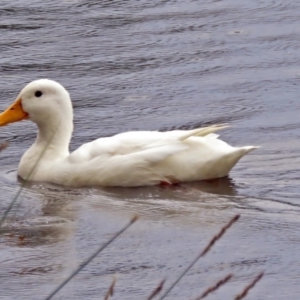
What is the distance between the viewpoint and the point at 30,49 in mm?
13820

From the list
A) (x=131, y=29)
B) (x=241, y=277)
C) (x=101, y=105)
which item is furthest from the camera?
(x=131, y=29)

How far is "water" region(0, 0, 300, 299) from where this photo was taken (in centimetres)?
734

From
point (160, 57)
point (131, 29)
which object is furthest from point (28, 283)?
point (131, 29)

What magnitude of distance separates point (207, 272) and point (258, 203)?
175 cm

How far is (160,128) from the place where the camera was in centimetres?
1109

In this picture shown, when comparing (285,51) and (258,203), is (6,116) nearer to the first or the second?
(258,203)

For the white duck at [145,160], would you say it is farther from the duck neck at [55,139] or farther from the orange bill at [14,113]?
the orange bill at [14,113]

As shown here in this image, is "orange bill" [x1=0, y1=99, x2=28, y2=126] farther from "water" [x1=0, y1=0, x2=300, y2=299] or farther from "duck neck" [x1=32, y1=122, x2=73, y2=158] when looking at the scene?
"water" [x1=0, y1=0, x2=300, y2=299]

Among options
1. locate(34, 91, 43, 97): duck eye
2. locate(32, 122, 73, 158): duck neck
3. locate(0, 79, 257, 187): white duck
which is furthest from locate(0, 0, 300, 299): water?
locate(34, 91, 43, 97): duck eye

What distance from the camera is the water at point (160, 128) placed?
7344mm

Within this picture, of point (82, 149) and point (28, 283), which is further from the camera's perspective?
point (82, 149)

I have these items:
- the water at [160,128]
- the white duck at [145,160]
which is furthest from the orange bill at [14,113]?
the white duck at [145,160]

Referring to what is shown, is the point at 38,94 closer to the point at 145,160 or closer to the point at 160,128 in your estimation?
the point at 145,160

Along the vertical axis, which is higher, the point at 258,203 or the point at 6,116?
the point at 6,116
